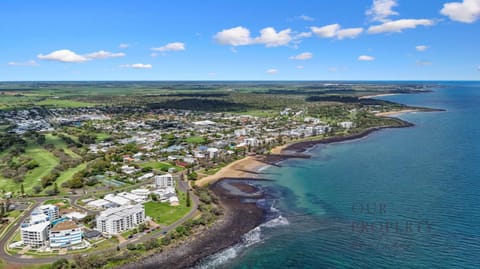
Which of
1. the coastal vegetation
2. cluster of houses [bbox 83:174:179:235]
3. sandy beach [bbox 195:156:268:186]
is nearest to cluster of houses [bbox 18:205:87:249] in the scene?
the coastal vegetation

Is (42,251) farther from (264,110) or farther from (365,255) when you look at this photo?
(264,110)

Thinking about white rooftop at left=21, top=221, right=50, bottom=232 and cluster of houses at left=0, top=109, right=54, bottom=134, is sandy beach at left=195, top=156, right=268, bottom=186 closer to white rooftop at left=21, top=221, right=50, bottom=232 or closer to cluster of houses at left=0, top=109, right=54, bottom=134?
white rooftop at left=21, top=221, right=50, bottom=232

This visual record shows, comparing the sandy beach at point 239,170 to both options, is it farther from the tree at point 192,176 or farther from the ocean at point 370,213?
the ocean at point 370,213

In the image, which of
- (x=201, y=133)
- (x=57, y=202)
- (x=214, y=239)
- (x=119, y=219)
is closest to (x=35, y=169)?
(x=57, y=202)

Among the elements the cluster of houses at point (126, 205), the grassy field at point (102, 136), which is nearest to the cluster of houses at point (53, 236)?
the cluster of houses at point (126, 205)

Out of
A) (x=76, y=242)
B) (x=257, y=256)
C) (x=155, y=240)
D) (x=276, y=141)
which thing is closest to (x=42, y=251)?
(x=76, y=242)

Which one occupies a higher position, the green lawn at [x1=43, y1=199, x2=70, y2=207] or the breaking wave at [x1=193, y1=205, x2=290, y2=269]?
the green lawn at [x1=43, y1=199, x2=70, y2=207]
